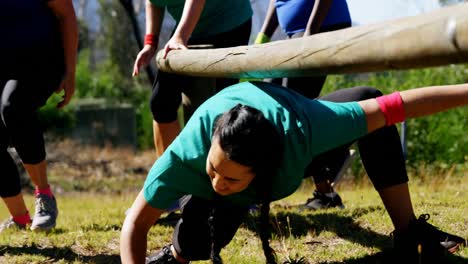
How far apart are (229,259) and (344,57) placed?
142 cm

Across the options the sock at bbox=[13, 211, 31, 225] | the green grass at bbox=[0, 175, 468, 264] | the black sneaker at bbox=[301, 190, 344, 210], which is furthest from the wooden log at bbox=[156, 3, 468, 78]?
the sock at bbox=[13, 211, 31, 225]

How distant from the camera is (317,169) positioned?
272 cm

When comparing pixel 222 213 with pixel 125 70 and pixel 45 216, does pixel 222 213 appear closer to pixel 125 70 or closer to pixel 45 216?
pixel 45 216

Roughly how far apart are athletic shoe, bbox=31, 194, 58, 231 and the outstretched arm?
6.88ft

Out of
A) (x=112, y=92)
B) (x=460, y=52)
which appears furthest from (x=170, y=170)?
(x=112, y=92)

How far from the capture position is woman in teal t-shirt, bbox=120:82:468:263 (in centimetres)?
217

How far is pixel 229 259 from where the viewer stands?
3105 millimetres

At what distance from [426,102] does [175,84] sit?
163cm

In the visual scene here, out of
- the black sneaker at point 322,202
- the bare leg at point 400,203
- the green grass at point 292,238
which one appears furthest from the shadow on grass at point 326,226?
the bare leg at point 400,203

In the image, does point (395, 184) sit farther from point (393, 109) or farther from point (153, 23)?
point (153, 23)

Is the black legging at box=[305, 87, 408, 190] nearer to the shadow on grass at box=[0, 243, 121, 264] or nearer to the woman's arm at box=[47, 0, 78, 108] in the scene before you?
the shadow on grass at box=[0, 243, 121, 264]

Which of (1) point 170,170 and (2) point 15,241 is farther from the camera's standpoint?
(2) point 15,241

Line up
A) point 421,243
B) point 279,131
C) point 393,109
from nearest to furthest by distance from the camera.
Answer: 1. point 279,131
2. point 393,109
3. point 421,243

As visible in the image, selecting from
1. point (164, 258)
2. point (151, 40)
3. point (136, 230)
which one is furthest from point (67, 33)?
point (136, 230)
